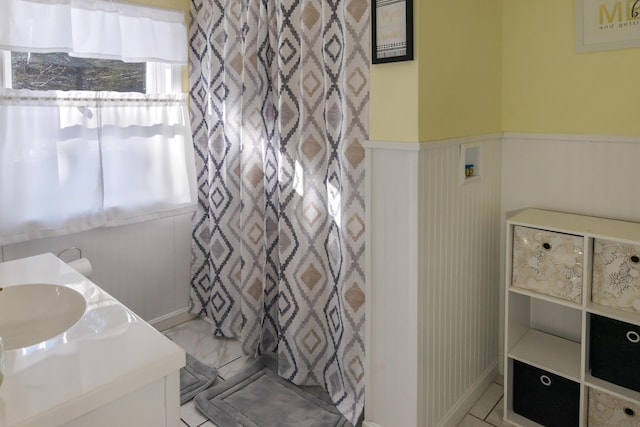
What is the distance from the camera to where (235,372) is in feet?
7.92

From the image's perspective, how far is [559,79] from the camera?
6.42ft

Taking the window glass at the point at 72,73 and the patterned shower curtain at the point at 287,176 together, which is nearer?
the patterned shower curtain at the point at 287,176

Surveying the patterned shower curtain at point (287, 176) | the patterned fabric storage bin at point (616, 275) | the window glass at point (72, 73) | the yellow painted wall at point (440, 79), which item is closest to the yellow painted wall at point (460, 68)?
the yellow painted wall at point (440, 79)

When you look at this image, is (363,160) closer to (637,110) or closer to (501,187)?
(501,187)

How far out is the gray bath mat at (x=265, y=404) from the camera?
6.68 ft

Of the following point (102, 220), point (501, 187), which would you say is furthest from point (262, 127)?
point (501, 187)

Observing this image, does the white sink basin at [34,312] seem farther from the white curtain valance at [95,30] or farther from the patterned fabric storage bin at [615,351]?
the patterned fabric storage bin at [615,351]

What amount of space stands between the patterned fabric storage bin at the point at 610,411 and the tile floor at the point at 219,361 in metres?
0.36

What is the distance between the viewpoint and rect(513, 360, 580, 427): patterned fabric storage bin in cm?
184

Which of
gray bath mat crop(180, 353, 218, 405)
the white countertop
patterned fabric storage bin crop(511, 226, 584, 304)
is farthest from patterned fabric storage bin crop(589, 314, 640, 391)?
gray bath mat crop(180, 353, 218, 405)

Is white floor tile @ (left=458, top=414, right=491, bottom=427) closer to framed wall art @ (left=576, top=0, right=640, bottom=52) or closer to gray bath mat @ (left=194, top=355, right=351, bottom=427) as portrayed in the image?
gray bath mat @ (left=194, top=355, right=351, bottom=427)

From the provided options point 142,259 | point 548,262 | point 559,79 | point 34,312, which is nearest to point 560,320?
point 548,262

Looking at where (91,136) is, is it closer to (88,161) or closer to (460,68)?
(88,161)

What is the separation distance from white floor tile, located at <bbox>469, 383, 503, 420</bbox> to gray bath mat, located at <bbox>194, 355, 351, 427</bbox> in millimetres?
564
